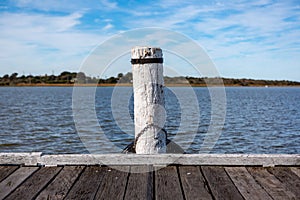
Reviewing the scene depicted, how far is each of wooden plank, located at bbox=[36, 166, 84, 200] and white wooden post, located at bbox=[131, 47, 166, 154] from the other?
0.92 m

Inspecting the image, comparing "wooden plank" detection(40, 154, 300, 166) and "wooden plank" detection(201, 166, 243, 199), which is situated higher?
"wooden plank" detection(40, 154, 300, 166)

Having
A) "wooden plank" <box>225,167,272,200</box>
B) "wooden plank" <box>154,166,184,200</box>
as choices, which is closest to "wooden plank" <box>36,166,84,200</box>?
"wooden plank" <box>154,166,184,200</box>

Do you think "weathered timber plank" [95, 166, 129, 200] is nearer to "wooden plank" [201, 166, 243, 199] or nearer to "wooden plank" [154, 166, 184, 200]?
"wooden plank" [154, 166, 184, 200]

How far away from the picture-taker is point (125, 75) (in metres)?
4.98

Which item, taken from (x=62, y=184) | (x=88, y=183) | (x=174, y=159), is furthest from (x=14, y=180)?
(x=174, y=159)

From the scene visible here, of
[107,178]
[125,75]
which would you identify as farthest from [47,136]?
[107,178]

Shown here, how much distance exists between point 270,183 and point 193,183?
72 centimetres

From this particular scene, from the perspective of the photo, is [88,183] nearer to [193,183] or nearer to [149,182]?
[149,182]

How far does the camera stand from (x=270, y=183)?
337cm

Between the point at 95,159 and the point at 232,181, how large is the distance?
1474mm

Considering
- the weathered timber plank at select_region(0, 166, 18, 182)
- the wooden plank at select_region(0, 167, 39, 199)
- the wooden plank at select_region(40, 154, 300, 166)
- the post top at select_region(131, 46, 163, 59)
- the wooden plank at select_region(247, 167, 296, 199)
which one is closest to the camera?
the wooden plank at select_region(247, 167, 296, 199)

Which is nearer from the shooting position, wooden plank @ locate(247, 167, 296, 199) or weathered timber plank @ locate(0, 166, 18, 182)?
wooden plank @ locate(247, 167, 296, 199)

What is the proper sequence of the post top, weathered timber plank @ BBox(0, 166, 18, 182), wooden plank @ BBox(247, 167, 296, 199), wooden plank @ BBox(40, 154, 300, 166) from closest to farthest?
wooden plank @ BBox(247, 167, 296, 199) → weathered timber plank @ BBox(0, 166, 18, 182) → wooden plank @ BBox(40, 154, 300, 166) → the post top

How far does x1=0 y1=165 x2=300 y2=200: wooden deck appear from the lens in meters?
3.11
